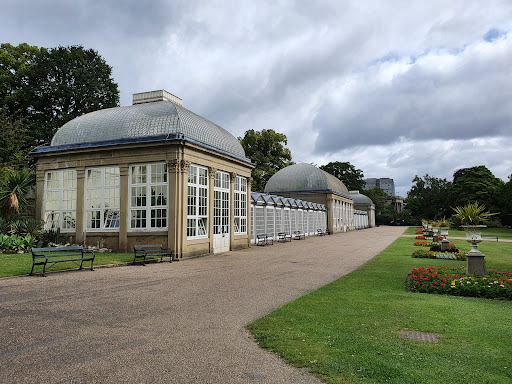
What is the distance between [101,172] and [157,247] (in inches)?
216

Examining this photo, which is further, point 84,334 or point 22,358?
point 84,334

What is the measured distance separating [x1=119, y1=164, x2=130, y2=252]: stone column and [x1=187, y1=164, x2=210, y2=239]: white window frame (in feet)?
9.61

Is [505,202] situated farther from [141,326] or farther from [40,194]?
[141,326]

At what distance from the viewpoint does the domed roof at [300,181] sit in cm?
5066

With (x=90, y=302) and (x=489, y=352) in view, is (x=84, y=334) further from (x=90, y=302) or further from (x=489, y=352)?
(x=489, y=352)

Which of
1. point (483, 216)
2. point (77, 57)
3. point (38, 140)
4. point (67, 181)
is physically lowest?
point (483, 216)

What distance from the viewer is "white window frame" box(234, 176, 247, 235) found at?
23.0 meters

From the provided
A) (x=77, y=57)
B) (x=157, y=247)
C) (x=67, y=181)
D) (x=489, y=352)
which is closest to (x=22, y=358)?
(x=489, y=352)

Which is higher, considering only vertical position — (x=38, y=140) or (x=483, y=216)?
(x=38, y=140)

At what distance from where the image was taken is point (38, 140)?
35625mm

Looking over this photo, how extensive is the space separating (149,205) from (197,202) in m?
2.28

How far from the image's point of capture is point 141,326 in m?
6.47

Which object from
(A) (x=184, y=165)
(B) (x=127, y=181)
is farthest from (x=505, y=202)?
(B) (x=127, y=181)

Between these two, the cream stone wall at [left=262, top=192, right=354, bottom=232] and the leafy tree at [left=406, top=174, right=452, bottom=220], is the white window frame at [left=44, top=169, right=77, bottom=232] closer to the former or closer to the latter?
the cream stone wall at [left=262, top=192, right=354, bottom=232]
